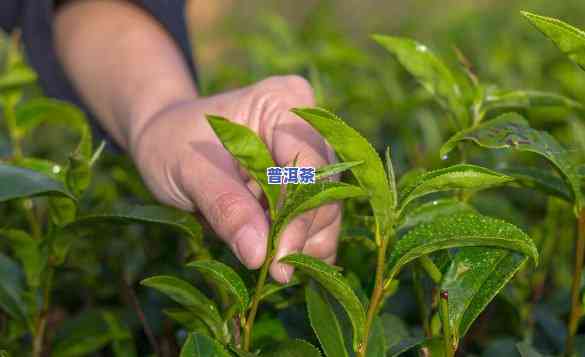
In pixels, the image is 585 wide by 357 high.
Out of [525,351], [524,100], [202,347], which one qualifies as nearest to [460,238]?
[525,351]

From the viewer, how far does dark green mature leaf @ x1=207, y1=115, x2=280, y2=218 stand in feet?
2.80

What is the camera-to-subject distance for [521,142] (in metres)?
0.88

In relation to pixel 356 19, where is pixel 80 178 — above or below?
above

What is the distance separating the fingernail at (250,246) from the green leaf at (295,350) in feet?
0.32

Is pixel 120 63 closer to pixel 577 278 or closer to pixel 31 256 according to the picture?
pixel 31 256

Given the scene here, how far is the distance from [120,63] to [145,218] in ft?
2.35

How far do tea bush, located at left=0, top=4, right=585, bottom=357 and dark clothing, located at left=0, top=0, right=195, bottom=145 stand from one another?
0.95ft

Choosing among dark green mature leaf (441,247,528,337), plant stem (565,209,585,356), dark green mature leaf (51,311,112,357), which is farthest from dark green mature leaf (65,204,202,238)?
plant stem (565,209,585,356)

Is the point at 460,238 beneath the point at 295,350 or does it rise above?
above

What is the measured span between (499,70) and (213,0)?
5067 millimetres

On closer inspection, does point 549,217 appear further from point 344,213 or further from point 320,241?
point 320,241

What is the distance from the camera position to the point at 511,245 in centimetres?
81

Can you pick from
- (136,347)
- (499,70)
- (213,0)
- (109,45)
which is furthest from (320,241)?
(213,0)

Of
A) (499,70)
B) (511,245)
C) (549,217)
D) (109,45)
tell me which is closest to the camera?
(511,245)
